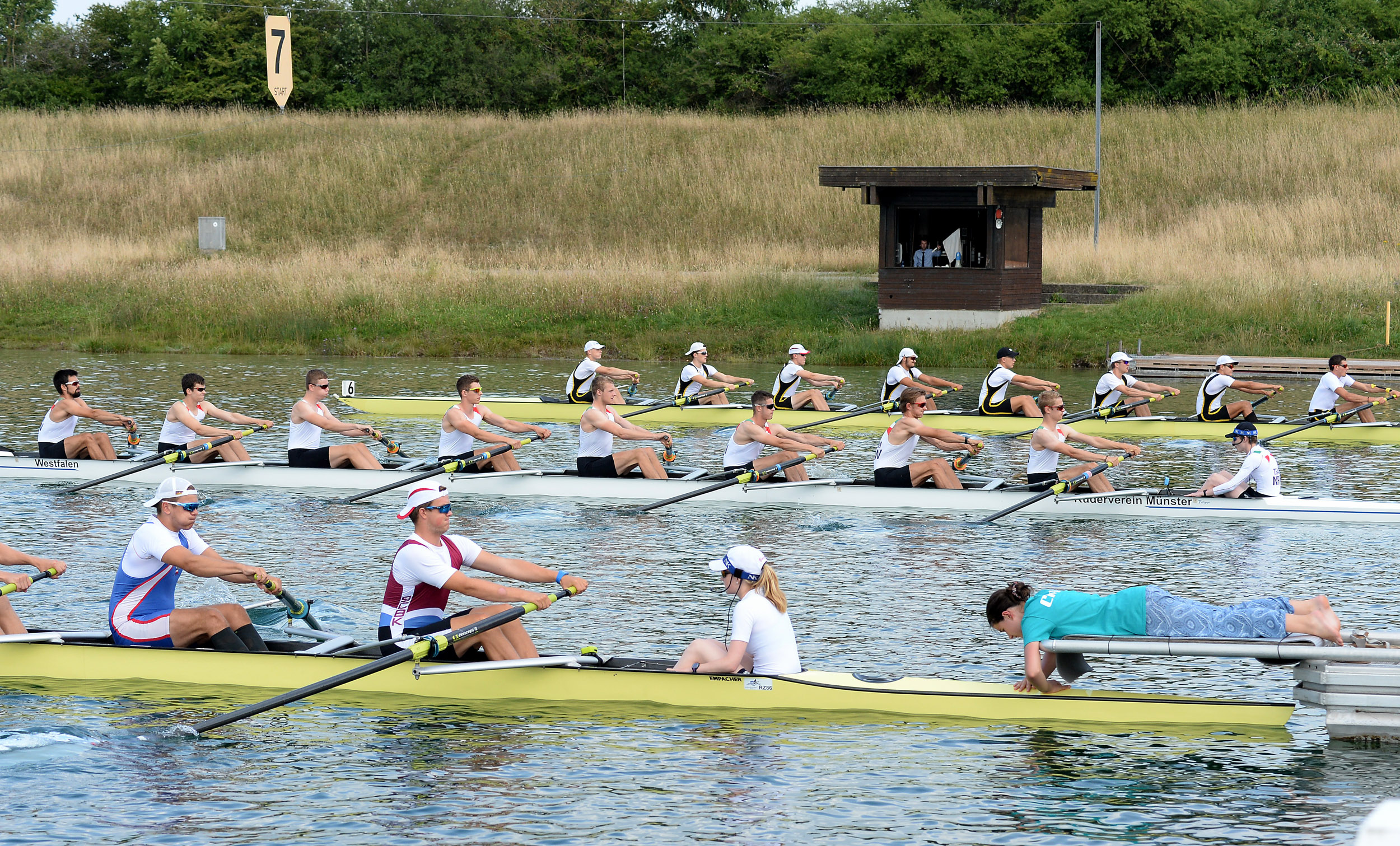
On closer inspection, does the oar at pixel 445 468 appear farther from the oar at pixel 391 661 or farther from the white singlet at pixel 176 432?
the oar at pixel 391 661

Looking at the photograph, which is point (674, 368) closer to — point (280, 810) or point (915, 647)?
point (915, 647)

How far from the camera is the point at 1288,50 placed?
51.9 m

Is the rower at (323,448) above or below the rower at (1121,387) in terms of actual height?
below

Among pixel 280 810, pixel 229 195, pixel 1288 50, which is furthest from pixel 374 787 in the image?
pixel 1288 50

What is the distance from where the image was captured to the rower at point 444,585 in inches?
364

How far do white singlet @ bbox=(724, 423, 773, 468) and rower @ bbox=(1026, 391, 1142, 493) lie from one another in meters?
3.20

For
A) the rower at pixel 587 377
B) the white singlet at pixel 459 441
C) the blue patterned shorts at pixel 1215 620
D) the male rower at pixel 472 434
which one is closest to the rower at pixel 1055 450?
the male rower at pixel 472 434

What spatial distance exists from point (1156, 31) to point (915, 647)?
47965 millimetres

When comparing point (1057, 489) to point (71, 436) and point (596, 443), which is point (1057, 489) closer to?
point (596, 443)

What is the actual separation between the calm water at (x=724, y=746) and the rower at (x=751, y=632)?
13.0 inches

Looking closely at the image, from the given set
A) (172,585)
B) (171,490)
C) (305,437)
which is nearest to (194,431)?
(305,437)

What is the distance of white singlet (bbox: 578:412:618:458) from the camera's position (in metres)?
17.8

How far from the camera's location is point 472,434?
1803cm

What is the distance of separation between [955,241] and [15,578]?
26944mm
